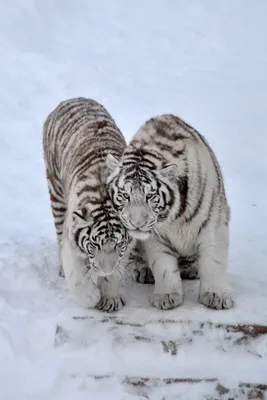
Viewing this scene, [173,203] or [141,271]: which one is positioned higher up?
[173,203]

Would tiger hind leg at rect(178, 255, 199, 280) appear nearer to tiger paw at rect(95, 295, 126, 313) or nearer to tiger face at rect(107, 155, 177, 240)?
tiger paw at rect(95, 295, 126, 313)

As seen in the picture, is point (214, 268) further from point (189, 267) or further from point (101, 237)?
point (101, 237)

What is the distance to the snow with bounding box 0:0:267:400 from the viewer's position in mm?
2668

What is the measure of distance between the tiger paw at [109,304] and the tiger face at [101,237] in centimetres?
24

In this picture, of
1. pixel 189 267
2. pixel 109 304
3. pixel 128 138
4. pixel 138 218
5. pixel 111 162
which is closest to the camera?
pixel 138 218

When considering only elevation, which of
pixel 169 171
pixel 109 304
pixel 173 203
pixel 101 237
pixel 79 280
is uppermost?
pixel 169 171

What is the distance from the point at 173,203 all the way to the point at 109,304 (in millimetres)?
596

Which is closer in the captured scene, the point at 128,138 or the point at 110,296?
the point at 110,296

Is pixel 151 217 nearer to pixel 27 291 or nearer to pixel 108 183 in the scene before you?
pixel 108 183

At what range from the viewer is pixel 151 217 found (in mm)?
2746

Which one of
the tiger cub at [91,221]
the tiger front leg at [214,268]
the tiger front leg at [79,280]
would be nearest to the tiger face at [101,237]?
the tiger cub at [91,221]

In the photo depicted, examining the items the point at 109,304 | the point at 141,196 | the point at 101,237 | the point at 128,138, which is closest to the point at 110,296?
the point at 109,304

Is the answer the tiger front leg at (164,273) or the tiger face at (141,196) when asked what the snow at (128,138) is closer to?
the tiger front leg at (164,273)

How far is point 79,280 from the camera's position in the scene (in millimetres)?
2998
